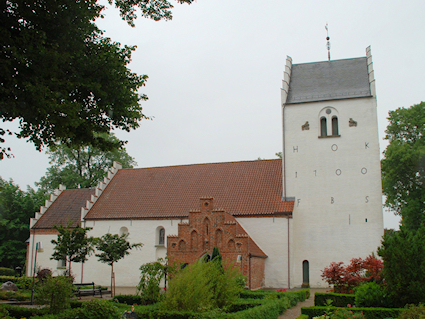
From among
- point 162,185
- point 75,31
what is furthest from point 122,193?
point 75,31

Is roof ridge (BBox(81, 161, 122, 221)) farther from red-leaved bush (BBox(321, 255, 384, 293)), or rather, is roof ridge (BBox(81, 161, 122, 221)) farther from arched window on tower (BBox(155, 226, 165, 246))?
red-leaved bush (BBox(321, 255, 384, 293))

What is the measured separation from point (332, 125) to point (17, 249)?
1141 inches

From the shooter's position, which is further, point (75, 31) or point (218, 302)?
point (218, 302)

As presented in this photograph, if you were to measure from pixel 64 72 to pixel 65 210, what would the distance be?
75.6ft

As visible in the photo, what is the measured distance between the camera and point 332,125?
26484mm

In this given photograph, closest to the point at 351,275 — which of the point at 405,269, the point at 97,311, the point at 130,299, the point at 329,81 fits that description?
the point at 405,269

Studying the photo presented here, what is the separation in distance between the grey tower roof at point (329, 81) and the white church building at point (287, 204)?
0.22 ft

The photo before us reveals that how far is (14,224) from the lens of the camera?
3641cm

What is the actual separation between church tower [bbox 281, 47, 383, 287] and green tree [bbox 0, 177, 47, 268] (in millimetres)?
24657

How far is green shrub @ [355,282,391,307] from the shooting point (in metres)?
13.5

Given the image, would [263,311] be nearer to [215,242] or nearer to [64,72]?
[64,72]

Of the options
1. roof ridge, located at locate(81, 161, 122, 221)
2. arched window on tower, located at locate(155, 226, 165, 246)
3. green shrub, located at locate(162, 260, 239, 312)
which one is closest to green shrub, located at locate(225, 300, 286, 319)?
green shrub, located at locate(162, 260, 239, 312)

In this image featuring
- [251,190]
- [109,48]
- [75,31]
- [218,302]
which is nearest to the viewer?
[75,31]

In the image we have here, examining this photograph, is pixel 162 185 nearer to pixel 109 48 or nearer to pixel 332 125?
pixel 332 125
